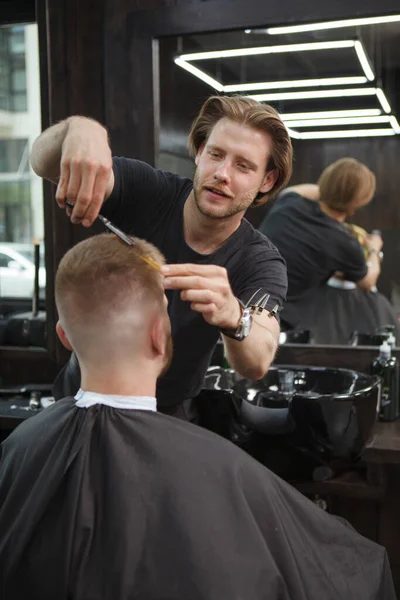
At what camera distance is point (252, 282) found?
1873mm

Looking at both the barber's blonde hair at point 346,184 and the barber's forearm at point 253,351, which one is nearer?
the barber's forearm at point 253,351

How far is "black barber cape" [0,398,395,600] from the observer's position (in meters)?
1.29

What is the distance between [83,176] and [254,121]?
656mm

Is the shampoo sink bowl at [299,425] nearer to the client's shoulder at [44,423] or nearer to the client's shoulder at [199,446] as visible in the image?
the client's shoulder at [199,446]

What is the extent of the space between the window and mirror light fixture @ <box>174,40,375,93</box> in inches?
29.0

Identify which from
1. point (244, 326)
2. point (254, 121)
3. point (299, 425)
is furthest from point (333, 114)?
point (244, 326)

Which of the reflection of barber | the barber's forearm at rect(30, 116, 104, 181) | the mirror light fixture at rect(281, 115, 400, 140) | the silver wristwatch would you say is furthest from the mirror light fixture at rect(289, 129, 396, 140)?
the silver wristwatch

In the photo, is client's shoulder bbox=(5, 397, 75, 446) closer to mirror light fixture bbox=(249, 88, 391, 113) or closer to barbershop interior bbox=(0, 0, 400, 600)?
barbershop interior bbox=(0, 0, 400, 600)

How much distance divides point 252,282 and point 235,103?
0.52 meters

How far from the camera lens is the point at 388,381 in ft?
8.18

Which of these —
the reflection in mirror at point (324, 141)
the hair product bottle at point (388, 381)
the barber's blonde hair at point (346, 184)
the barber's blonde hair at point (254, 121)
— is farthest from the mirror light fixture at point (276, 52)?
the hair product bottle at point (388, 381)

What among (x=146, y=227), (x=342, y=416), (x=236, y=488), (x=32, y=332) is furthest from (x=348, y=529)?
(x=32, y=332)

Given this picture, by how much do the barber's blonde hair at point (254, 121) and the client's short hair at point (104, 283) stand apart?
2.06ft

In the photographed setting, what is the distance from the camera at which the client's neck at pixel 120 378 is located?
1.44 m
